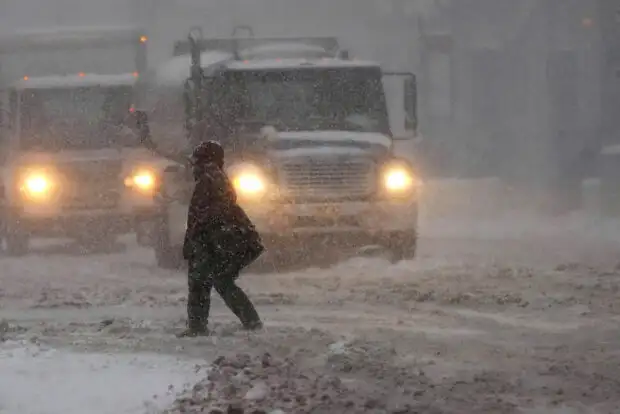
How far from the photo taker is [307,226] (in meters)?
13.2

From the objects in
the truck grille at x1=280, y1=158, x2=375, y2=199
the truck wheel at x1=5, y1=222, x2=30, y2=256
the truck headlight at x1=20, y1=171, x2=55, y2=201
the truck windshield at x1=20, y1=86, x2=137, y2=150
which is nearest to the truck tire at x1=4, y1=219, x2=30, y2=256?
the truck wheel at x1=5, y1=222, x2=30, y2=256

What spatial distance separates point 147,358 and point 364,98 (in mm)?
7215

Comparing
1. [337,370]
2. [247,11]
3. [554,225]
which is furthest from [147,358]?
[247,11]

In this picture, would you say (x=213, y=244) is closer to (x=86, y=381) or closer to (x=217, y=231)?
(x=217, y=231)

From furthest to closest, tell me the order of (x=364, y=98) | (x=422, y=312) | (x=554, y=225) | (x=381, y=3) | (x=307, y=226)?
(x=381, y=3)
(x=554, y=225)
(x=364, y=98)
(x=307, y=226)
(x=422, y=312)

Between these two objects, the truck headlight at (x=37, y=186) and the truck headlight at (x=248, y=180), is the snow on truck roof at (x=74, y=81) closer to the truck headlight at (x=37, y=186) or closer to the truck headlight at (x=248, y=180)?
the truck headlight at (x=37, y=186)

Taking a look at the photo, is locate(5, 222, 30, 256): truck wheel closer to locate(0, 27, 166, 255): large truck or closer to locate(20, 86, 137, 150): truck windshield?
locate(0, 27, 166, 255): large truck

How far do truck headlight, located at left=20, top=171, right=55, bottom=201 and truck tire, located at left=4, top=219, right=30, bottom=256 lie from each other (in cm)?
51

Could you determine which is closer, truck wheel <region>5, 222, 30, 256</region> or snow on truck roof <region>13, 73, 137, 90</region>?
truck wheel <region>5, 222, 30, 256</region>

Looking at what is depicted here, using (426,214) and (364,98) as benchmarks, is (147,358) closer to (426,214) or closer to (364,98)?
(364,98)

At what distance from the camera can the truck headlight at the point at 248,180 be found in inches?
520

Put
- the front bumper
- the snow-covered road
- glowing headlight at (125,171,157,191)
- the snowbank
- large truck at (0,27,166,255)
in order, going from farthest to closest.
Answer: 1. large truck at (0,27,166,255)
2. glowing headlight at (125,171,157,191)
3. the front bumper
4. the snow-covered road
5. the snowbank

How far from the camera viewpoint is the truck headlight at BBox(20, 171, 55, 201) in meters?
16.3

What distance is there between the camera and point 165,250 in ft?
47.2
